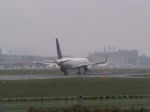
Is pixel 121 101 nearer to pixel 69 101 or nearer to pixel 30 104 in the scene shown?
pixel 69 101

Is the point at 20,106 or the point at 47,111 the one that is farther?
the point at 20,106

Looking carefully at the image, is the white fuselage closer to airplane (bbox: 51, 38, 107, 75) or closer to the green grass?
airplane (bbox: 51, 38, 107, 75)

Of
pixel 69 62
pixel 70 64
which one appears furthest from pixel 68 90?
pixel 70 64

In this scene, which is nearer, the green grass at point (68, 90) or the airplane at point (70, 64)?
the green grass at point (68, 90)

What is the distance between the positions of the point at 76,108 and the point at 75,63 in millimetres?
94860

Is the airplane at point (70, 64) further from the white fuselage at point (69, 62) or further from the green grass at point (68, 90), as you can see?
the green grass at point (68, 90)

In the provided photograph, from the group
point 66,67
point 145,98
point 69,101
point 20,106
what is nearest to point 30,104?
point 20,106

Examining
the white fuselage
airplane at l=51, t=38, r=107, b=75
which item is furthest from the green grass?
airplane at l=51, t=38, r=107, b=75

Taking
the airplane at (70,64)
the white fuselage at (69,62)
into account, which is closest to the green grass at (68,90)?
the white fuselage at (69,62)

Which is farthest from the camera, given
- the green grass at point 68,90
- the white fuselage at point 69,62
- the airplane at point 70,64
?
the airplane at point 70,64

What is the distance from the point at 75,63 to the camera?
Answer: 11412 centimetres

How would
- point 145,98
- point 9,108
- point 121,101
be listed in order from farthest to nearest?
point 145,98
point 121,101
point 9,108

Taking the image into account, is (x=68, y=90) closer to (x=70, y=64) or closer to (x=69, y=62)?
(x=69, y=62)

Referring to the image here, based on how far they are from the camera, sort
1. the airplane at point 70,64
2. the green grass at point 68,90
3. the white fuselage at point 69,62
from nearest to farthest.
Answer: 1. the green grass at point 68,90
2. the white fuselage at point 69,62
3. the airplane at point 70,64
